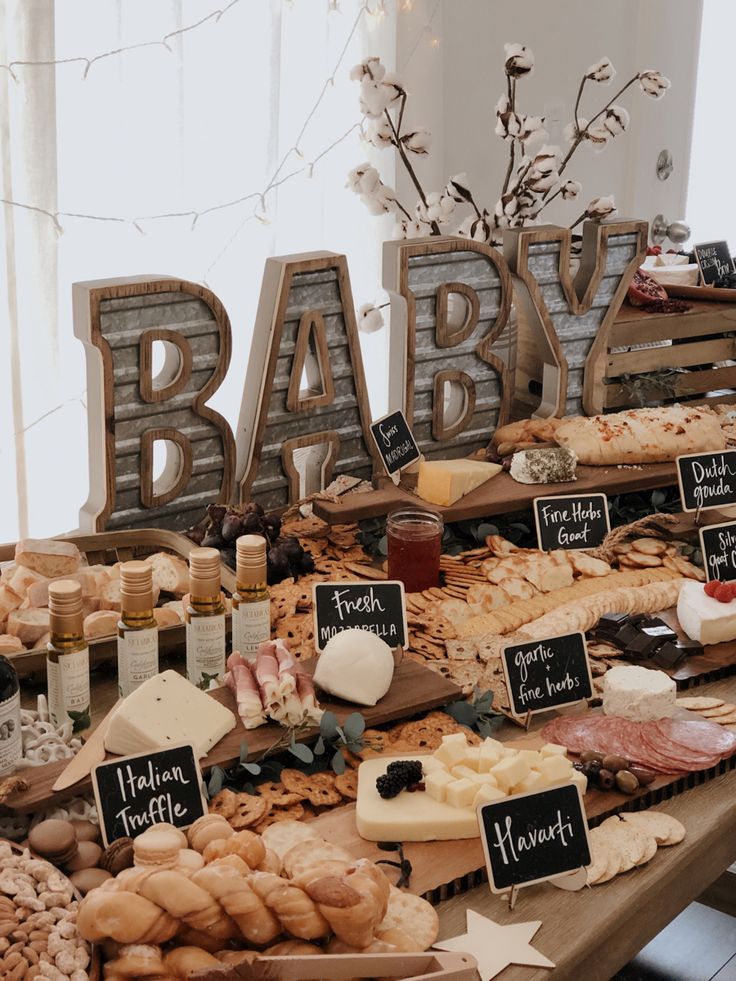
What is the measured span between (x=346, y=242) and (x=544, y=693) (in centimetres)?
234

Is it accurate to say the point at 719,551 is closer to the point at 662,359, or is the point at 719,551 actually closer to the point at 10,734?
the point at 662,359

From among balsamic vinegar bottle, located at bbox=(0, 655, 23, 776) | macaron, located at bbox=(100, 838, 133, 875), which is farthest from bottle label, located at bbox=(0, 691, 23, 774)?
macaron, located at bbox=(100, 838, 133, 875)

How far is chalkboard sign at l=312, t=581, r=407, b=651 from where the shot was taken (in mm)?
1846

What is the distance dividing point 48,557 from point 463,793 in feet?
2.87

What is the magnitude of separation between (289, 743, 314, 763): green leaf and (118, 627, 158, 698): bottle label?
0.87 feet

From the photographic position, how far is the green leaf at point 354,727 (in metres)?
1.63

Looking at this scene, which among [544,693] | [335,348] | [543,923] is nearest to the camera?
[543,923]

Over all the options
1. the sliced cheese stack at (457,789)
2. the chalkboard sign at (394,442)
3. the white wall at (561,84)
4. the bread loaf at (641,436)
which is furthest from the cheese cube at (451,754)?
the white wall at (561,84)

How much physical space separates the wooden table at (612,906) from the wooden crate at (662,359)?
1.47 m

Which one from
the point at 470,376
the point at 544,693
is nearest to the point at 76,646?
the point at 544,693

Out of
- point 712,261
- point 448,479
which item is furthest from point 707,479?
point 712,261

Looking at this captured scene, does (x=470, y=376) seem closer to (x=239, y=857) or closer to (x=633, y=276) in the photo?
(x=633, y=276)

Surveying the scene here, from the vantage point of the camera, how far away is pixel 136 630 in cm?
167

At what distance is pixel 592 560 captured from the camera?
227 cm
